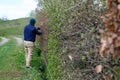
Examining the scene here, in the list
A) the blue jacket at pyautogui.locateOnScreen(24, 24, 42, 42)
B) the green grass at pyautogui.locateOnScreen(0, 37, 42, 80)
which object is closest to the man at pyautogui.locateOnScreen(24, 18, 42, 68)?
the blue jacket at pyautogui.locateOnScreen(24, 24, 42, 42)

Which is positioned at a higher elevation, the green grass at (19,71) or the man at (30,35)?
the man at (30,35)

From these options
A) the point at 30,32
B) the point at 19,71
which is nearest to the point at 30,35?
the point at 30,32

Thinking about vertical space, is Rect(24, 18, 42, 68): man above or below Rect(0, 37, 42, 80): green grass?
above

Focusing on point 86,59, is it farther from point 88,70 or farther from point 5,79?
point 5,79

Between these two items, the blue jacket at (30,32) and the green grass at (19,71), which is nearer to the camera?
the green grass at (19,71)

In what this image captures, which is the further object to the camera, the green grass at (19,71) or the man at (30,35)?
the man at (30,35)

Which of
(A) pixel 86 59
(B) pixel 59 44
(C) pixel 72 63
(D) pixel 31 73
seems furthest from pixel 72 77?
(D) pixel 31 73

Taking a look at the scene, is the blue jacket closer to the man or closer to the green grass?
the man

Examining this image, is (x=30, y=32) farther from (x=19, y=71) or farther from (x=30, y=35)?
(x=19, y=71)

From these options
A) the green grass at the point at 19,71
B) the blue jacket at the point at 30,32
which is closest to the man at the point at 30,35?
the blue jacket at the point at 30,32

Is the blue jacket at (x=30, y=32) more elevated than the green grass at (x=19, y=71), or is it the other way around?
the blue jacket at (x=30, y=32)

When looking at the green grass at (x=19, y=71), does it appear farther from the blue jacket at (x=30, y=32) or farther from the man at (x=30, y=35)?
the blue jacket at (x=30, y=32)

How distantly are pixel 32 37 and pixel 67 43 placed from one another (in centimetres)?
718

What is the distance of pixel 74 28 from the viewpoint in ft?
18.2
